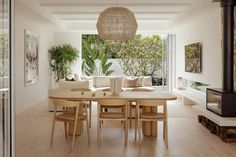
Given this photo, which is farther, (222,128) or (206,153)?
(222,128)

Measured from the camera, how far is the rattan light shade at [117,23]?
5.39 meters

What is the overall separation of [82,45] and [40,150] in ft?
30.8

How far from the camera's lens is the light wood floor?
4418mm

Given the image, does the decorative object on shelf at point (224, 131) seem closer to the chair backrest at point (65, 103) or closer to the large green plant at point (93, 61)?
the chair backrest at point (65, 103)

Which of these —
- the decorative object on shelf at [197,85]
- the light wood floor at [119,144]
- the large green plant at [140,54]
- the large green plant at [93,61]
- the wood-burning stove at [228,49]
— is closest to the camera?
the light wood floor at [119,144]

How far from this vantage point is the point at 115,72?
13.8 meters

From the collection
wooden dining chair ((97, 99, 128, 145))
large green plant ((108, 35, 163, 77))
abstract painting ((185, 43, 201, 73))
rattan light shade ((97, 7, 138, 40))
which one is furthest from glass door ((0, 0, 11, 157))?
large green plant ((108, 35, 163, 77))

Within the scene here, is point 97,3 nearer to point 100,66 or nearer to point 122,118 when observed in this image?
point 122,118

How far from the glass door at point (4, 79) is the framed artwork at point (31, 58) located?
593cm

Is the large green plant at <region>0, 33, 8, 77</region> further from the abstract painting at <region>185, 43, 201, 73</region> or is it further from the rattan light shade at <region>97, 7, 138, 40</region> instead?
the abstract painting at <region>185, 43, 201, 73</region>

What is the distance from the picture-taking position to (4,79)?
109 inches

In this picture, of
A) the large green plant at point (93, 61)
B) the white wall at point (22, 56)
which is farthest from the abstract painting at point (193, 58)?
the white wall at point (22, 56)

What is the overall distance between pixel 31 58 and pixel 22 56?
2.41 ft

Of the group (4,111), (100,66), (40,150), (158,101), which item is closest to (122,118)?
(158,101)
